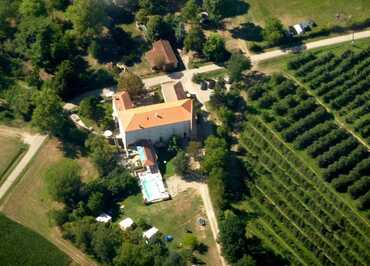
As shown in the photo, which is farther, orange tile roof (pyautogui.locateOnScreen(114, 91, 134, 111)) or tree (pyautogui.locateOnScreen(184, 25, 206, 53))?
tree (pyautogui.locateOnScreen(184, 25, 206, 53))

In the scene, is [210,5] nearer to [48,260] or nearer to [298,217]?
[298,217]

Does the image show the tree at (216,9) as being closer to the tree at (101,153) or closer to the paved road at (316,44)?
the paved road at (316,44)

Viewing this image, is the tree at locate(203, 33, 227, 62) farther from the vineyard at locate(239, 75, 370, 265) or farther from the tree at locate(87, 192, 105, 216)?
the tree at locate(87, 192, 105, 216)

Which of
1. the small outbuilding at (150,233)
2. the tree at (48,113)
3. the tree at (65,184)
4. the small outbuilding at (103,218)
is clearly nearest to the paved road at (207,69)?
the tree at (48,113)

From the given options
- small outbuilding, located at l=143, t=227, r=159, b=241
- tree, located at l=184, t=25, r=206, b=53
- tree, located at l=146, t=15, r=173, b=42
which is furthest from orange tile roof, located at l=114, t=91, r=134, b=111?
small outbuilding, located at l=143, t=227, r=159, b=241

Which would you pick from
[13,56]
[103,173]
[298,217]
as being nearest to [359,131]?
[298,217]
